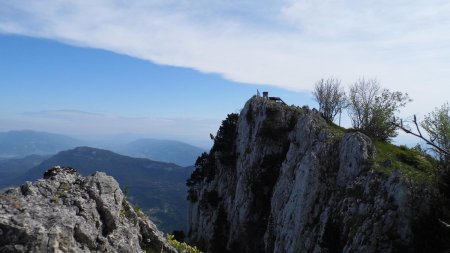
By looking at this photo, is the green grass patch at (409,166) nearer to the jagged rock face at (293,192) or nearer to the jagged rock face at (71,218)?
the jagged rock face at (293,192)

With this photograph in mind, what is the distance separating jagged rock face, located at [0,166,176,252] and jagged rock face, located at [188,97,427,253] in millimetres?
19244

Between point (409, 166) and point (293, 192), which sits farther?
point (293, 192)

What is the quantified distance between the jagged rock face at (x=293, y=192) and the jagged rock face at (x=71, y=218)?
1924cm

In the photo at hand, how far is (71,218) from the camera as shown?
1555 cm

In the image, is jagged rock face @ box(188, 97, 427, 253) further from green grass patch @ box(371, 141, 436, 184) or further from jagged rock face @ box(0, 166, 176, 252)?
jagged rock face @ box(0, 166, 176, 252)

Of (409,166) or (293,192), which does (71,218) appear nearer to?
(409,166)

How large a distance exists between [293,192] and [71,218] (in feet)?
121

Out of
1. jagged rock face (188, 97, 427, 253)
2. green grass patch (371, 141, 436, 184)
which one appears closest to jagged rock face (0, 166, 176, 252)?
jagged rock face (188, 97, 427, 253)

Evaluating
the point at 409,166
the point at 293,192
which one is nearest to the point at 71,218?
the point at 409,166

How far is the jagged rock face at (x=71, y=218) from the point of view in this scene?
13438 mm

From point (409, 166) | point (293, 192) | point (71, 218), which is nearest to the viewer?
point (71, 218)

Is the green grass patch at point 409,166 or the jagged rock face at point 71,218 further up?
the green grass patch at point 409,166

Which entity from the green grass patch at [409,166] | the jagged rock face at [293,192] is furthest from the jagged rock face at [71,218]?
the green grass patch at [409,166]

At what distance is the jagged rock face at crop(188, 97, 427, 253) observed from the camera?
1307 inches
